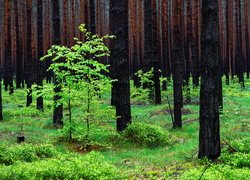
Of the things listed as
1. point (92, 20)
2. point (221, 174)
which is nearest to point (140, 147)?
point (221, 174)

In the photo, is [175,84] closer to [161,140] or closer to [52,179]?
[161,140]

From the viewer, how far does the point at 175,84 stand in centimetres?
1130

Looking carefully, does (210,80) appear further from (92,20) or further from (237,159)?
(92,20)

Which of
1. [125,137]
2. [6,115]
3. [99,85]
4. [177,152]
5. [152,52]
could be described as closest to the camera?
[177,152]

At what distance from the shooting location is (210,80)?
6855 millimetres

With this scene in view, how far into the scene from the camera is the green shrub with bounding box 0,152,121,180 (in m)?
5.39

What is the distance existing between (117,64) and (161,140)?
2.40 meters

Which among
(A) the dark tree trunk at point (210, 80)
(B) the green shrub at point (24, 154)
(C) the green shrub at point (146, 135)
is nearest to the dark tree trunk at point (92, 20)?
(C) the green shrub at point (146, 135)

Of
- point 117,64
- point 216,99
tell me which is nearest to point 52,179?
point 216,99

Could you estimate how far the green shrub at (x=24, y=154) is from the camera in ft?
21.0

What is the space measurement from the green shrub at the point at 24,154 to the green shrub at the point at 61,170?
0.49m

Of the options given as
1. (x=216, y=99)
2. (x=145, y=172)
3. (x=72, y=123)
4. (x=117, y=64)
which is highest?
(x=117, y=64)

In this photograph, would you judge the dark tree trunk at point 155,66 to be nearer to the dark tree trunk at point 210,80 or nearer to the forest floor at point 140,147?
the forest floor at point 140,147

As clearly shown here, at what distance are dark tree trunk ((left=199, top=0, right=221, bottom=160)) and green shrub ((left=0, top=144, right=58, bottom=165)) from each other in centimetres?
300
